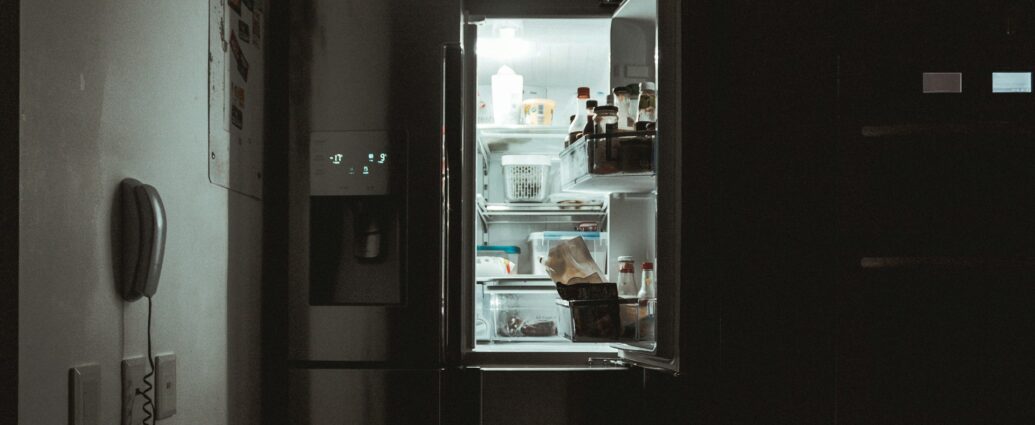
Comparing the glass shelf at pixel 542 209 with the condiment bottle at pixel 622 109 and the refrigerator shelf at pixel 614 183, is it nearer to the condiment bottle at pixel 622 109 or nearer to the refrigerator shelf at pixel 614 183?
the refrigerator shelf at pixel 614 183

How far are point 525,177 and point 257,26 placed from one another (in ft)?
3.00

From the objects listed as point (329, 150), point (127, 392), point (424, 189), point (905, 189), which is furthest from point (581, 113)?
point (127, 392)

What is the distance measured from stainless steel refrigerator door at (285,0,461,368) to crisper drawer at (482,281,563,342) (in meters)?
0.32

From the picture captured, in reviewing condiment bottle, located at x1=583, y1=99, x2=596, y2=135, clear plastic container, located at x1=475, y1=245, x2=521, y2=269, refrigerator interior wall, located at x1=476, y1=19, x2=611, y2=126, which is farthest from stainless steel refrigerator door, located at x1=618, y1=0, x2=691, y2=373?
clear plastic container, located at x1=475, y1=245, x2=521, y2=269

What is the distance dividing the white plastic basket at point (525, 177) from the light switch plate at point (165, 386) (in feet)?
3.88

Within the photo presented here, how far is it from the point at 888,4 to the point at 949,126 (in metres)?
Answer: 0.30

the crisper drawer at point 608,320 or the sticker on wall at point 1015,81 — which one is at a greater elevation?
the sticker on wall at point 1015,81

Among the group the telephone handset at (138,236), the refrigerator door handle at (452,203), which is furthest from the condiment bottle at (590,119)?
the telephone handset at (138,236)

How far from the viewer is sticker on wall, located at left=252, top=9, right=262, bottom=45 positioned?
1816 millimetres

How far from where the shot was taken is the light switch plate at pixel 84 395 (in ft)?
3.58

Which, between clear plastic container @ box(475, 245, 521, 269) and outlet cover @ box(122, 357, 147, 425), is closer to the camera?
outlet cover @ box(122, 357, 147, 425)

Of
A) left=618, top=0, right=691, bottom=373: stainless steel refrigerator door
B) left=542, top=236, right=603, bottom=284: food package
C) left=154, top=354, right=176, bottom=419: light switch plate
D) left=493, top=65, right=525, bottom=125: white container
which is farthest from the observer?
left=493, top=65, right=525, bottom=125: white container

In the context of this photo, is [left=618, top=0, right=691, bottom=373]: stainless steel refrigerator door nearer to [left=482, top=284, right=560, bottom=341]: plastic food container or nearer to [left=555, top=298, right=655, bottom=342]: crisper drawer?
[left=555, top=298, right=655, bottom=342]: crisper drawer

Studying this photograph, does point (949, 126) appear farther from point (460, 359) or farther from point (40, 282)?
point (40, 282)
